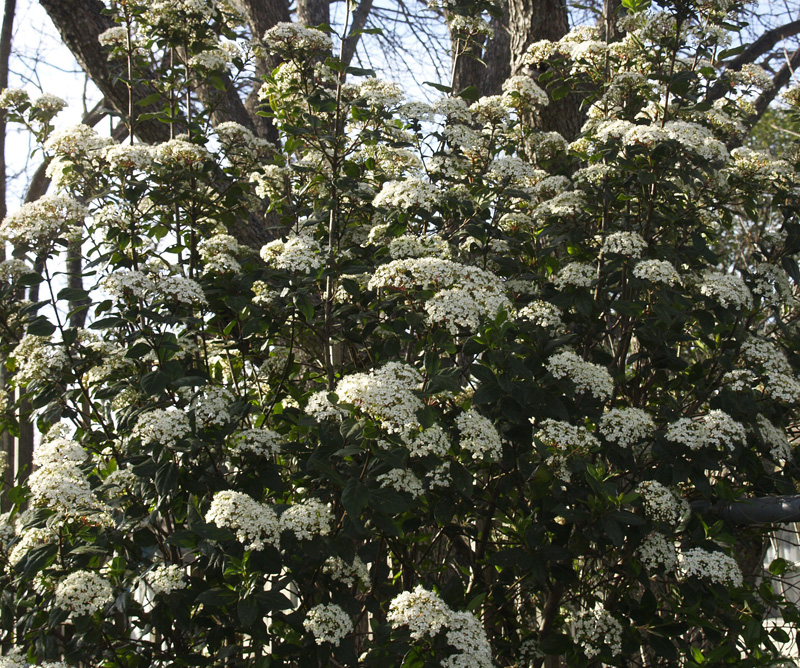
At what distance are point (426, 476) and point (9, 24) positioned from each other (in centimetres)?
750

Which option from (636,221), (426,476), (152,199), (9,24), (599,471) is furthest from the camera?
(9,24)

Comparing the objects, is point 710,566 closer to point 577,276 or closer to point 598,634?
point 598,634

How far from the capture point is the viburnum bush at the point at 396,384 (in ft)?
8.70

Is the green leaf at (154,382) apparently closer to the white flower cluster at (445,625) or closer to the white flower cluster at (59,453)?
the white flower cluster at (59,453)

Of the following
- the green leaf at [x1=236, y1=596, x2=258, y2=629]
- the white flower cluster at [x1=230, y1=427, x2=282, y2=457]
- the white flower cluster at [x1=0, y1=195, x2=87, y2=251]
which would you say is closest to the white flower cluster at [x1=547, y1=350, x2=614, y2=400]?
the white flower cluster at [x1=230, y1=427, x2=282, y2=457]

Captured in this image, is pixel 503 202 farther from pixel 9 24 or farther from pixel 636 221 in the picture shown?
pixel 9 24

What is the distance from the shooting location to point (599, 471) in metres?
2.76

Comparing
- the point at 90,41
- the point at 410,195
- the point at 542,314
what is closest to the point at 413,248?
the point at 410,195

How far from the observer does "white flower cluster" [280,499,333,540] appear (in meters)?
2.53

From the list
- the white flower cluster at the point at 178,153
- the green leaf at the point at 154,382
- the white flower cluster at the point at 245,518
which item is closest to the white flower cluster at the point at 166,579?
the white flower cluster at the point at 245,518

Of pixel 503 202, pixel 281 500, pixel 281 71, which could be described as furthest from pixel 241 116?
pixel 281 500

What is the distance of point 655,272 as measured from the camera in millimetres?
3084

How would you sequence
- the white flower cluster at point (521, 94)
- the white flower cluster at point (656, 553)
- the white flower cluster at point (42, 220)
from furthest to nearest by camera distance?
the white flower cluster at point (521, 94) < the white flower cluster at point (42, 220) < the white flower cluster at point (656, 553)

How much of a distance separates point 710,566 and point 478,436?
1.00 metres
